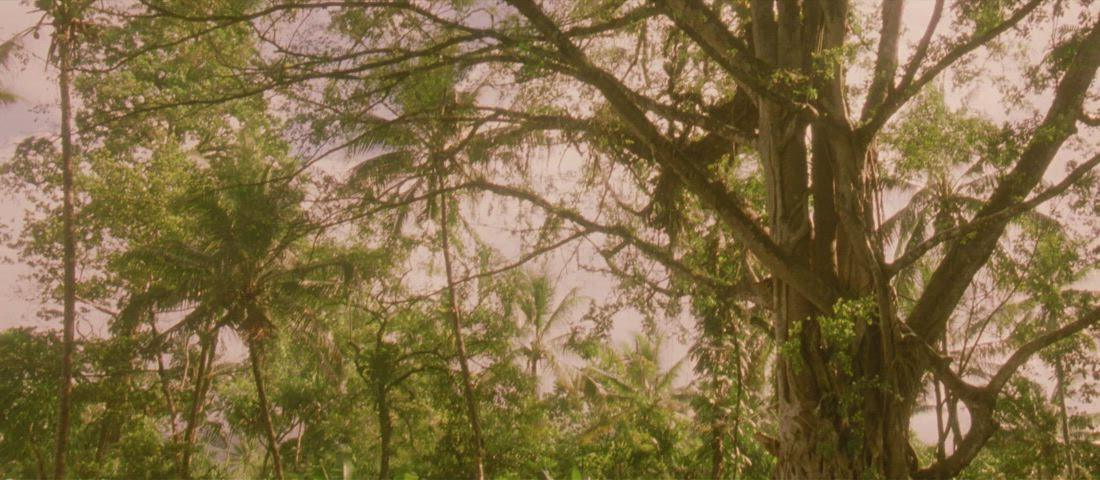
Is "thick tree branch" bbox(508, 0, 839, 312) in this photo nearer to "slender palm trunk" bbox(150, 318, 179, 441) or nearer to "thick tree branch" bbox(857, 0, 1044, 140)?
"thick tree branch" bbox(857, 0, 1044, 140)

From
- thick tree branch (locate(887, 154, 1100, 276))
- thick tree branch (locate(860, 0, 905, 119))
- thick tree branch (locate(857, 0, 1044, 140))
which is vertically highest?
thick tree branch (locate(860, 0, 905, 119))

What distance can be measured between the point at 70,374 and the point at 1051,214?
45.5 ft

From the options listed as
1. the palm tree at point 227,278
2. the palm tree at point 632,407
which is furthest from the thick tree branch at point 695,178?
the palm tree at point 632,407

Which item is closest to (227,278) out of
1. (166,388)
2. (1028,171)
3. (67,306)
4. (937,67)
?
(67,306)

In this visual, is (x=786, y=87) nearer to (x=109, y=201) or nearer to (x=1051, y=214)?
(x=1051, y=214)

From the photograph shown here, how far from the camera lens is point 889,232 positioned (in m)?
16.3

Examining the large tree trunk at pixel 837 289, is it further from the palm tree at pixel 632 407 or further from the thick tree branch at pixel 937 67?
the palm tree at pixel 632 407

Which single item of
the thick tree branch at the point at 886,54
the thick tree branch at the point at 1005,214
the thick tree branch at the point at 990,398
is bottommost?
the thick tree branch at the point at 990,398

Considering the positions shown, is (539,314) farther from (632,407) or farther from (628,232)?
(628,232)

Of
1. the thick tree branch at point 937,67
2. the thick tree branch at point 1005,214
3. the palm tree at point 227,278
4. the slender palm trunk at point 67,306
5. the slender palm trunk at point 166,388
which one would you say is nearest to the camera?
the thick tree branch at point 1005,214

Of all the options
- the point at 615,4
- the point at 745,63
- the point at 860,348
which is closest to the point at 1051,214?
the point at 860,348

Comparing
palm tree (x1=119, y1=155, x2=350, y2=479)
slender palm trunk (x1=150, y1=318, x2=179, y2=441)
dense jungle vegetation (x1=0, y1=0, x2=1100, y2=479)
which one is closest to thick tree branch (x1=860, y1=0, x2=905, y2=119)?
dense jungle vegetation (x1=0, y1=0, x2=1100, y2=479)

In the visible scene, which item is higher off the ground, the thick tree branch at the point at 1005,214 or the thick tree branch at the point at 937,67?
the thick tree branch at the point at 937,67

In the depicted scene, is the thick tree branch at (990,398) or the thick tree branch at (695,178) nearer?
the thick tree branch at (990,398)
